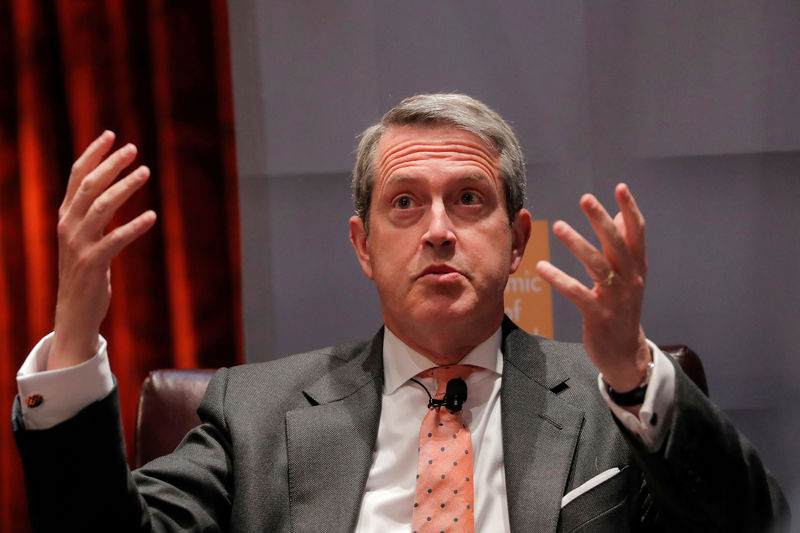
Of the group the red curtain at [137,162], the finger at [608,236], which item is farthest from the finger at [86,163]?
the red curtain at [137,162]

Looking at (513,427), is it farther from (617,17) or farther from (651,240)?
(617,17)

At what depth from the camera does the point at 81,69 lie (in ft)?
8.17

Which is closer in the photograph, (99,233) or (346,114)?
(99,233)

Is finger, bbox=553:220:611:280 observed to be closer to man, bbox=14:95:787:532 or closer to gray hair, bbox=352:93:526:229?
man, bbox=14:95:787:532

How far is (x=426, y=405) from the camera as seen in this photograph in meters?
1.75

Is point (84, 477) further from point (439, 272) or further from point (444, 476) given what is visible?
point (439, 272)

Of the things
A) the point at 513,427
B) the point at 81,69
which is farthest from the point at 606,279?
the point at 81,69

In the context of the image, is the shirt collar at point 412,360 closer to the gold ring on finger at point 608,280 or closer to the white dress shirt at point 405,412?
the white dress shirt at point 405,412

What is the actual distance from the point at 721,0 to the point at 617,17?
0.30 m

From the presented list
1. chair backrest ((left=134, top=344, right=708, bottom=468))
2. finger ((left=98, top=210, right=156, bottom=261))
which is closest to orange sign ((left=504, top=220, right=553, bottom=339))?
chair backrest ((left=134, top=344, right=708, bottom=468))

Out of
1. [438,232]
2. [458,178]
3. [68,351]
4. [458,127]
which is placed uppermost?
[458,127]

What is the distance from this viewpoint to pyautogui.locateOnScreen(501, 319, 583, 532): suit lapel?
155 cm

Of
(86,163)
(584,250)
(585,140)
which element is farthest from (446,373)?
(585,140)

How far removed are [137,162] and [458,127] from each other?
3.81 ft
